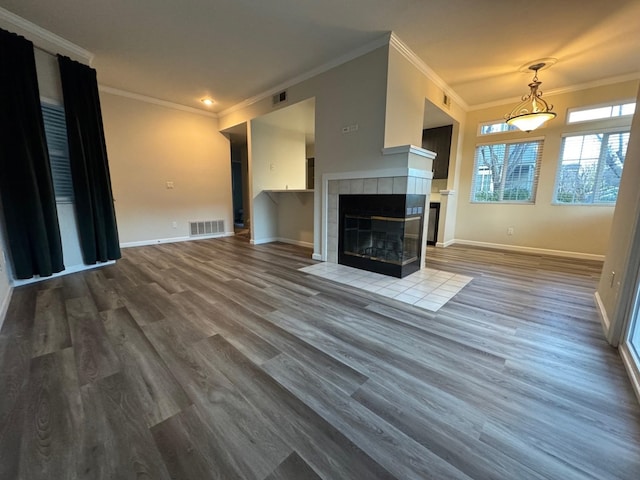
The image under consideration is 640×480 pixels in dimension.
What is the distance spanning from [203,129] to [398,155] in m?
4.56

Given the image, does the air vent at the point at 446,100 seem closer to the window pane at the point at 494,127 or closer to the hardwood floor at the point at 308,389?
the window pane at the point at 494,127

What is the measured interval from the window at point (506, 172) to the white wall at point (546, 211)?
113 mm

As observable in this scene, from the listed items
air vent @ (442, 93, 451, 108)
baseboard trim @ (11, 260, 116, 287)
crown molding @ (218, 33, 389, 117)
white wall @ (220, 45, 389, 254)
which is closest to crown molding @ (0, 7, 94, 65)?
crown molding @ (218, 33, 389, 117)

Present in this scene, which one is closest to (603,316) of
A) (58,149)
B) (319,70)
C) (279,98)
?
(319,70)

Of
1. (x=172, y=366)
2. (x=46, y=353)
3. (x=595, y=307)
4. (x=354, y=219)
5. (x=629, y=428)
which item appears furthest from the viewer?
(x=354, y=219)

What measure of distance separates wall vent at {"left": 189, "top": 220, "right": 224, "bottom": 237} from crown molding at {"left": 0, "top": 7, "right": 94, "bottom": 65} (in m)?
3.13

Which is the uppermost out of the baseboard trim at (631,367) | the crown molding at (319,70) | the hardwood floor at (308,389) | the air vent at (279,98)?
the crown molding at (319,70)

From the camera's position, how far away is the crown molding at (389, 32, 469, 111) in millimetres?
2918

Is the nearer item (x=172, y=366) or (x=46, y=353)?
(x=172, y=366)

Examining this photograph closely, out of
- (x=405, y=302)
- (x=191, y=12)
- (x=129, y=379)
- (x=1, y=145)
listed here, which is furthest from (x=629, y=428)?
(x=1, y=145)

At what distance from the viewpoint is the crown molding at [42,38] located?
2590 millimetres

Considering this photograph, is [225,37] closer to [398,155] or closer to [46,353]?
[398,155]

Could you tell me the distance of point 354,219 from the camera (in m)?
3.57

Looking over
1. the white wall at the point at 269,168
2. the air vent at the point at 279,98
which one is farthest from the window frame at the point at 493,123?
the air vent at the point at 279,98
